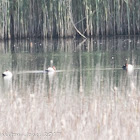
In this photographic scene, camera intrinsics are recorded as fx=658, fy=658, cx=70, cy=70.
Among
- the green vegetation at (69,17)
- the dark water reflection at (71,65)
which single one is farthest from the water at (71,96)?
the green vegetation at (69,17)

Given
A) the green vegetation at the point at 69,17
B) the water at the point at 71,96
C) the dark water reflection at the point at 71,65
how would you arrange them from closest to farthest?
the water at the point at 71,96 → the dark water reflection at the point at 71,65 → the green vegetation at the point at 69,17

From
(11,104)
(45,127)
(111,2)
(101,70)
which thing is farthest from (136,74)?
(111,2)

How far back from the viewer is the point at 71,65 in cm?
1598

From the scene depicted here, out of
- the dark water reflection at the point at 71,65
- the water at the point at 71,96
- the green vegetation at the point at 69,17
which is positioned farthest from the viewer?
the green vegetation at the point at 69,17

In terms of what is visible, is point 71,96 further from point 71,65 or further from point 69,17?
point 69,17

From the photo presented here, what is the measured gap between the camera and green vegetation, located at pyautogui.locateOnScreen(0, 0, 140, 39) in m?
23.4

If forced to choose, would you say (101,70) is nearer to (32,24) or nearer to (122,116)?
(122,116)

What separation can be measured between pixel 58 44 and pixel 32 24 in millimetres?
2458

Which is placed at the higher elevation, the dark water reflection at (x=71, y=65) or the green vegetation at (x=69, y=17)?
the green vegetation at (x=69, y=17)

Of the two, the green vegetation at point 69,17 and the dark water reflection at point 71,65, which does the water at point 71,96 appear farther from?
the green vegetation at point 69,17

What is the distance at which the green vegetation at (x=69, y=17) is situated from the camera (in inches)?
921

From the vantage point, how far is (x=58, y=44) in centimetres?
2214

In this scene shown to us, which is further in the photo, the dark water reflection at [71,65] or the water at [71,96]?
the dark water reflection at [71,65]

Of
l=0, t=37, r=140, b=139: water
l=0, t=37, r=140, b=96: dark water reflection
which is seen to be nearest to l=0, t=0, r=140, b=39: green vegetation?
l=0, t=37, r=140, b=96: dark water reflection
